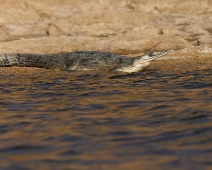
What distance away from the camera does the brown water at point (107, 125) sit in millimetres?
4730

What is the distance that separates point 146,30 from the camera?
1805 cm

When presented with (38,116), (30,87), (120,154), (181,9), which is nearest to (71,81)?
(30,87)

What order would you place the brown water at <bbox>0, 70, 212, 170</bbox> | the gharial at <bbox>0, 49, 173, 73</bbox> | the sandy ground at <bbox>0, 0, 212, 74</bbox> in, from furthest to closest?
the sandy ground at <bbox>0, 0, 212, 74</bbox> → the gharial at <bbox>0, 49, 173, 73</bbox> → the brown water at <bbox>0, 70, 212, 170</bbox>

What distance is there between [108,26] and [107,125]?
12.9m

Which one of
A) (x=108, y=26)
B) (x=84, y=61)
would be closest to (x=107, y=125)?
(x=84, y=61)

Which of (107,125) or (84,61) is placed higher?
(84,61)

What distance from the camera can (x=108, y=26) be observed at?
736 inches

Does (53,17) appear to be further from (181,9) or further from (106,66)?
(106,66)

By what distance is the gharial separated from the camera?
1208 centimetres

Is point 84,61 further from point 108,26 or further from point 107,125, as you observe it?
point 107,125

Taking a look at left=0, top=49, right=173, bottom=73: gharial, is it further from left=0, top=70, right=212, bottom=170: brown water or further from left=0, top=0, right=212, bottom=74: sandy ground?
left=0, top=70, right=212, bottom=170: brown water

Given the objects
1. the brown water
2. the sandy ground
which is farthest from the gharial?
the brown water

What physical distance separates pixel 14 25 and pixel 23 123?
12563 millimetres

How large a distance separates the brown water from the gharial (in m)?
2.17
